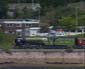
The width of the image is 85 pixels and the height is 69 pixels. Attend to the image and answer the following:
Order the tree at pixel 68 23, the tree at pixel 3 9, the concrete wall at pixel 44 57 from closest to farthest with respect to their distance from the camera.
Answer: the concrete wall at pixel 44 57 → the tree at pixel 68 23 → the tree at pixel 3 9

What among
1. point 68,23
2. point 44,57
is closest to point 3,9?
point 68,23

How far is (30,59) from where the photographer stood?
20078mm

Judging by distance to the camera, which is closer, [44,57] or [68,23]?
[44,57]

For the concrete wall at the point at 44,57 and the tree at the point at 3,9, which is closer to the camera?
the concrete wall at the point at 44,57

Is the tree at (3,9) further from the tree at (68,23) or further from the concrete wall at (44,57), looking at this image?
the concrete wall at (44,57)

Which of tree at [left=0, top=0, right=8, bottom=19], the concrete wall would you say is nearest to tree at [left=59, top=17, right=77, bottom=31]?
tree at [left=0, top=0, right=8, bottom=19]

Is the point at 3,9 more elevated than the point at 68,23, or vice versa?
the point at 3,9

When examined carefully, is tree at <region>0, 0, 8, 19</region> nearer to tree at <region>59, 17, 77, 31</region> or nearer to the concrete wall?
tree at <region>59, 17, 77, 31</region>

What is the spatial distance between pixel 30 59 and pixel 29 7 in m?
20.8

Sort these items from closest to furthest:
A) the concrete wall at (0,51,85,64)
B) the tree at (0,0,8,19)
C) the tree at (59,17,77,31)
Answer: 1. the concrete wall at (0,51,85,64)
2. the tree at (59,17,77,31)
3. the tree at (0,0,8,19)

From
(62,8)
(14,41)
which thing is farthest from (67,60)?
(62,8)

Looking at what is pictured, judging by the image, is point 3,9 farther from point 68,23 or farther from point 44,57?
point 44,57

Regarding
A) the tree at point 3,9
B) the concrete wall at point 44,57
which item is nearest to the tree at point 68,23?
the tree at point 3,9

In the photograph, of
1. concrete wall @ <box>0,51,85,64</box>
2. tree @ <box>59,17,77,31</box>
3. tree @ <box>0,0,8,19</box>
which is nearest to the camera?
concrete wall @ <box>0,51,85,64</box>
